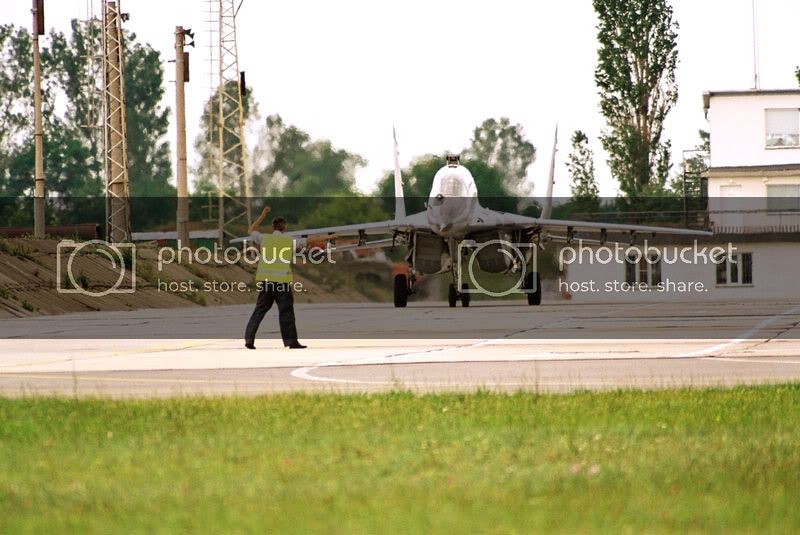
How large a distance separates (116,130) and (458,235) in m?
18.0

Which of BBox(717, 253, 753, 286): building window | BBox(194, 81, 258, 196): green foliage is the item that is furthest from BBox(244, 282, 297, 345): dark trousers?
BBox(194, 81, 258, 196): green foliage

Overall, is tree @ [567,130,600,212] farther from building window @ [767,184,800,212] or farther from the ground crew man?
the ground crew man

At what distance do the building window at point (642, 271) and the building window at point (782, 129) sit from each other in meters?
7.56

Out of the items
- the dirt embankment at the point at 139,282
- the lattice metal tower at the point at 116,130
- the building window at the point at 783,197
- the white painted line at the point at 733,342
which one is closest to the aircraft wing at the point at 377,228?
the dirt embankment at the point at 139,282

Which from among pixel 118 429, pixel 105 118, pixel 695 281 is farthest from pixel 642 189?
pixel 118 429

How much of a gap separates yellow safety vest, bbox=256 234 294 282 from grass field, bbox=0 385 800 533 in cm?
769

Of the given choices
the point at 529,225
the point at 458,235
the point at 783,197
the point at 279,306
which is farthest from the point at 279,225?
the point at 783,197

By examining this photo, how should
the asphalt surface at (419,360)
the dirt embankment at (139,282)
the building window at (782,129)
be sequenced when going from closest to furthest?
1. the asphalt surface at (419,360)
2. the dirt embankment at (139,282)
3. the building window at (782,129)

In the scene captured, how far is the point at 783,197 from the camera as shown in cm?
6041

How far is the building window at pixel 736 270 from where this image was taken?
60594mm

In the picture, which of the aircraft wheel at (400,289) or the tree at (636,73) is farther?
the tree at (636,73)

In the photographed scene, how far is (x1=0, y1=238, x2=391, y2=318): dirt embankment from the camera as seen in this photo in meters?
39.1

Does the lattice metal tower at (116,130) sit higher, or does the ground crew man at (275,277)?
the lattice metal tower at (116,130)

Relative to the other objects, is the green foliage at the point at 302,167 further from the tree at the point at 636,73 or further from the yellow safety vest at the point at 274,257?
the yellow safety vest at the point at 274,257
